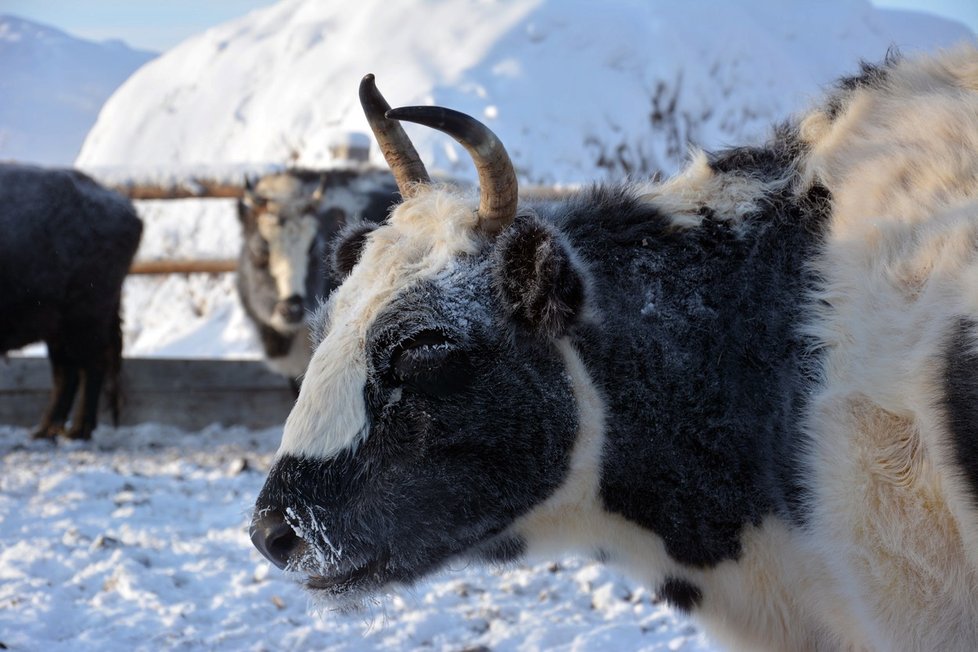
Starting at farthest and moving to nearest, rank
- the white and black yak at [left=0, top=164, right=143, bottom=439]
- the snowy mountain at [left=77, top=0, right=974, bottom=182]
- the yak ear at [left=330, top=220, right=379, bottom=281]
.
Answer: the snowy mountain at [left=77, top=0, right=974, bottom=182] < the white and black yak at [left=0, top=164, right=143, bottom=439] < the yak ear at [left=330, top=220, right=379, bottom=281]

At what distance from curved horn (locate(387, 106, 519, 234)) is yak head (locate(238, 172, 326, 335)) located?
17.9ft

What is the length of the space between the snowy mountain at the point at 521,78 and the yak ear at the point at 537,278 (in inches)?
393

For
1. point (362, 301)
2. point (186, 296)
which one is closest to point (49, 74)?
point (186, 296)

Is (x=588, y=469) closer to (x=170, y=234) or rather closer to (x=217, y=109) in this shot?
(x=170, y=234)

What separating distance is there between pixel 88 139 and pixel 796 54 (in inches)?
567

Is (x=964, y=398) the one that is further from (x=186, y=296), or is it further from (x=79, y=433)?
(x=186, y=296)

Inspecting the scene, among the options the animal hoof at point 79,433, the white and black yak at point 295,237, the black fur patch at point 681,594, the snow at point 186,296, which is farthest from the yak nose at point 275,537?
the snow at point 186,296

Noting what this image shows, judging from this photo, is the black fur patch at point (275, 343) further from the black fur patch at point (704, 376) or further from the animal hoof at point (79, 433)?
the black fur patch at point (704, 376)

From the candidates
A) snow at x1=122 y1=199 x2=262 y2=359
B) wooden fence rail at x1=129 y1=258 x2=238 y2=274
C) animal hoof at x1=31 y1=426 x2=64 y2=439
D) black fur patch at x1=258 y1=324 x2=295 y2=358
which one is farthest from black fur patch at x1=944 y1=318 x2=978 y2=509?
snow at x1=122 y1=199 x2=262 y2=359

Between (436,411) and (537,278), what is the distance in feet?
1.41

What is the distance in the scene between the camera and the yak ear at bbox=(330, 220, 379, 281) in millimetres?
2998

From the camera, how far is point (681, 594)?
2711 millimetres

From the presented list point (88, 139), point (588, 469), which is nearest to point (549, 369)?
point (588, 469)

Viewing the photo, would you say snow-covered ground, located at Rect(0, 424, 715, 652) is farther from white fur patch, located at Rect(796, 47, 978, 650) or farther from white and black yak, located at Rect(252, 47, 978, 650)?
white fur patch, located at Rect(796, 47, 978, 650)
